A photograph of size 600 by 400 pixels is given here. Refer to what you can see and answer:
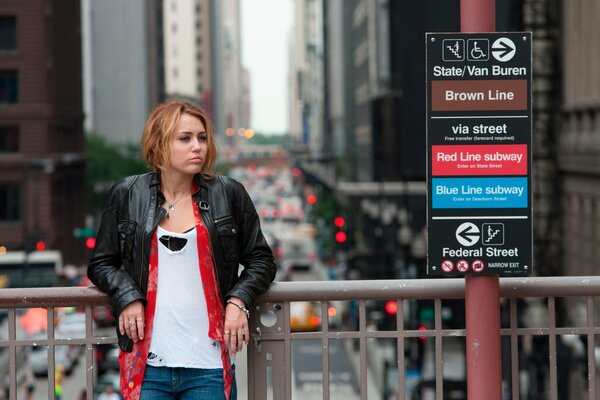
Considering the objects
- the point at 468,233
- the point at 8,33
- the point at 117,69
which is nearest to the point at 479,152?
the point at 468,233

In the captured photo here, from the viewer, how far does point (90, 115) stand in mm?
146625

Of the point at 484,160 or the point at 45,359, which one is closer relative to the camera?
the point at 484,160

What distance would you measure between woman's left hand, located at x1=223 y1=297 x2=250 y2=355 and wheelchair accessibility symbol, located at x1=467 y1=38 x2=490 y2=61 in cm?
156

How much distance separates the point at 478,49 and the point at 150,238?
174 centimetres

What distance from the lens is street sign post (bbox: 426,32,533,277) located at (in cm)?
598

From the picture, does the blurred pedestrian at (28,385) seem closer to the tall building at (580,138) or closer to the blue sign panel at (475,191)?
the tall building at (580,138)

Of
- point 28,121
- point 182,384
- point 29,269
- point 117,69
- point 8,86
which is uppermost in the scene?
point 117,69

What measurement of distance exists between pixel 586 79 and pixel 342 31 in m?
111

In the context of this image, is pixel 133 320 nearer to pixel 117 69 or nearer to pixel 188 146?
pixel 188 146

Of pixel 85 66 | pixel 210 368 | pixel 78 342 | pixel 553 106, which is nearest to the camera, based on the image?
pixel 210 368

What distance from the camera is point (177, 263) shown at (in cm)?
573

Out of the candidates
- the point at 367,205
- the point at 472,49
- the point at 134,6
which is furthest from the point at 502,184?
the point at 134,6

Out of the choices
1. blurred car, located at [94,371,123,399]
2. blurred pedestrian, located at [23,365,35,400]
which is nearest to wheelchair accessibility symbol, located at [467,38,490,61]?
blurred pedestrian, located at [23,365,35,400]

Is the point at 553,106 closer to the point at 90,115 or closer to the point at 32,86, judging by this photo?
the point at 32,86
